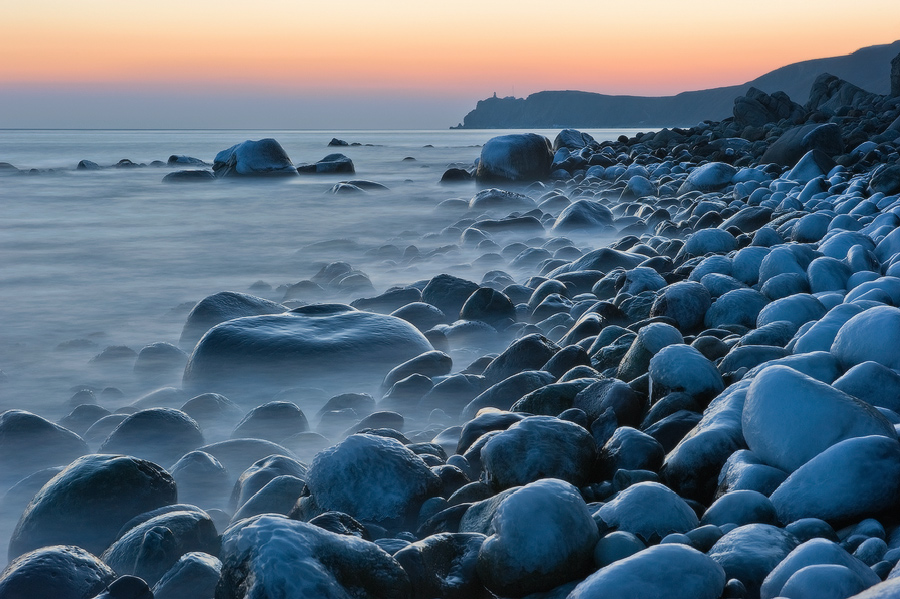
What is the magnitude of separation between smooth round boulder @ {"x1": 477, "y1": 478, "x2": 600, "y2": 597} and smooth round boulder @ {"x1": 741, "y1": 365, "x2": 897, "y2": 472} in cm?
52

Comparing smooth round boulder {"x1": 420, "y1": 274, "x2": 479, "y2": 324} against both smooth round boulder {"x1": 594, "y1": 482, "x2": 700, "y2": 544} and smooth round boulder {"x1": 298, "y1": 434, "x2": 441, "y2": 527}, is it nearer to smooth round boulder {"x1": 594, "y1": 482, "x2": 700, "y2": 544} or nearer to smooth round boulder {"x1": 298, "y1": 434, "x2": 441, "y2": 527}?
smooth round boulder {"x1": 298, "y1": 434, "x2": 441, "y2": 527}

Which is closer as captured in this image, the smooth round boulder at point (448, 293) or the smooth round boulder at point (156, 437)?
the smooth round boulder at point (156, 437)

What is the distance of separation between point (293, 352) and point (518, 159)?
11235mm

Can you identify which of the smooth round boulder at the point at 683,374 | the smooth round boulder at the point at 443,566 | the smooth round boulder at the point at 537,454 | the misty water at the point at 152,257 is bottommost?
the misty water at the point at 152,257

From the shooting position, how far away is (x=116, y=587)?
1596 mm

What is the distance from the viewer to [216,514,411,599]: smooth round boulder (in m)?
1.39

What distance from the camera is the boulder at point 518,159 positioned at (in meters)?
14.3

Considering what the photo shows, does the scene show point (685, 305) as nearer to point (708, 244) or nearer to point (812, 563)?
→ point (708, 244)

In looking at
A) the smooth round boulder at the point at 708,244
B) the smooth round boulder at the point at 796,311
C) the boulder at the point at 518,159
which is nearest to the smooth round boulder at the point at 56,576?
the smooth round boulder at the point at 796,311

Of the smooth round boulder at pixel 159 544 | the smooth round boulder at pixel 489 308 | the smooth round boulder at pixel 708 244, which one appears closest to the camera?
the smooth round boulder at pixel 159 544

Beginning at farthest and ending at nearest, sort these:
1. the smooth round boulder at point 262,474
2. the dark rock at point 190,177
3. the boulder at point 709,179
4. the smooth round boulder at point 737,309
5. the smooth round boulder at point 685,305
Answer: the dark rock at point 190,177 → the boulder at point 709,179 → the smooth round boulder at point 685,305 → the smooth round boulder at point 737,309 → the smooth round boulder at point 262,474

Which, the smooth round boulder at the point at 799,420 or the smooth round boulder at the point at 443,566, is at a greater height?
the smooth round boulder at the point at 799,420

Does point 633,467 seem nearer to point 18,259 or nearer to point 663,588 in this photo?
point 663,588

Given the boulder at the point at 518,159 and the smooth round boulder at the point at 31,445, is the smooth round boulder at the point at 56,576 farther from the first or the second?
the boulder at the point at 518,159
